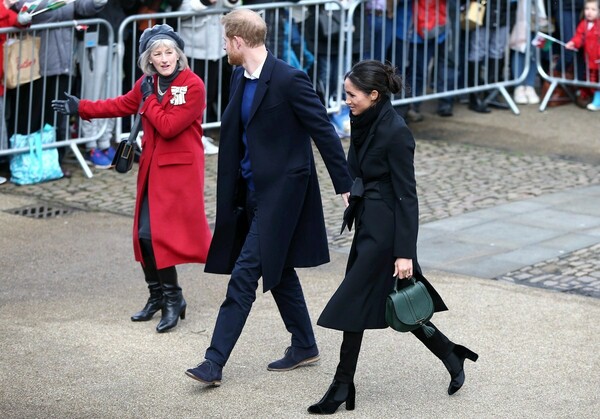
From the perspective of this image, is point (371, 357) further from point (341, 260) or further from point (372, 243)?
point (341, 260)

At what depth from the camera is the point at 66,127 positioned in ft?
36.5

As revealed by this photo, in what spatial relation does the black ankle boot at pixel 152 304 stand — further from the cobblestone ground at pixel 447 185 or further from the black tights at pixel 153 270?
the cobblestone ground at pixel 447 185

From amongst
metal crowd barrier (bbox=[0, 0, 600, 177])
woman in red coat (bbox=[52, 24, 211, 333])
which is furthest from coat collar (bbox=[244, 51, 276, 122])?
metal crowd barrier (bbox=[0, 0, 600, 177])

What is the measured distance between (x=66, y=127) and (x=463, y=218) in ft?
12.0

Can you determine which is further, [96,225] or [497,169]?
[497,169]

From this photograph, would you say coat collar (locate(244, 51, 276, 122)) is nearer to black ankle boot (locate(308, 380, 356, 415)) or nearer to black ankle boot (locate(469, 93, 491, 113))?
black ankle boot (locate(308, 380, 356, 415))

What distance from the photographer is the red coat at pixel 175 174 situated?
6.87 meters

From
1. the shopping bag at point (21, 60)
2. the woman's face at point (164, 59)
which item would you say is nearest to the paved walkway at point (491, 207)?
Answer: the shopping bag at point (21, 60)

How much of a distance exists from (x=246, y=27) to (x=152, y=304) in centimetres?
188

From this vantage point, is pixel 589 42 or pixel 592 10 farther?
pixel 589 42

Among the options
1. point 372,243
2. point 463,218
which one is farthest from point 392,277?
point 463,218

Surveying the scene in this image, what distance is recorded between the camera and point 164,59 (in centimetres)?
682

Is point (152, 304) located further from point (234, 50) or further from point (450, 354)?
point (450, 354)

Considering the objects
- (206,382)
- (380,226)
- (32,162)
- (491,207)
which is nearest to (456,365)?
(380,226)
